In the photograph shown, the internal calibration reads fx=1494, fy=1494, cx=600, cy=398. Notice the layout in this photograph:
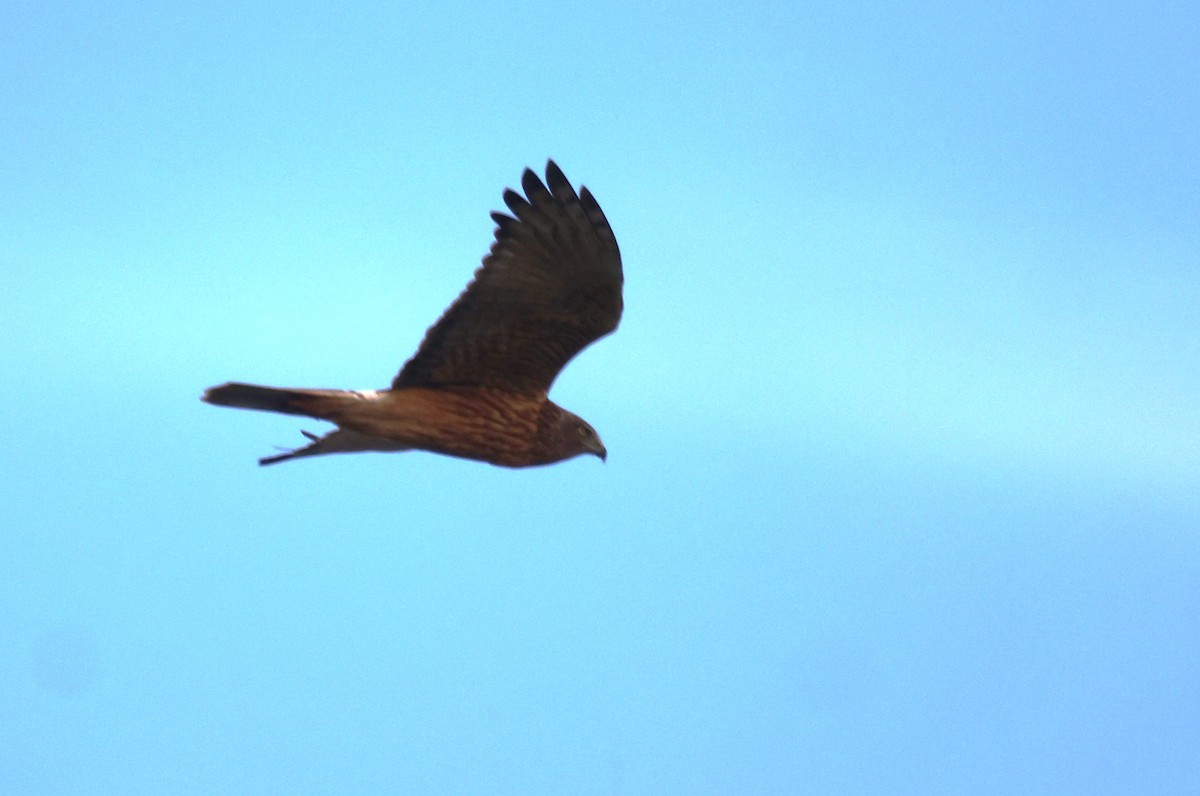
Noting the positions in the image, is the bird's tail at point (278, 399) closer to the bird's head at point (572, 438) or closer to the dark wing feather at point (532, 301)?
the dark wing feather at point (532, 301)

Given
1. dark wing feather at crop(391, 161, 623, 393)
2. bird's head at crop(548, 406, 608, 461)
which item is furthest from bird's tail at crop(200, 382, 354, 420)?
bird's head at crop(548, 406, 608, 461)

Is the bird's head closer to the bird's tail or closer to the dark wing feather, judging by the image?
the dark wing feather

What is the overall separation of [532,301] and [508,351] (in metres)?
0.40

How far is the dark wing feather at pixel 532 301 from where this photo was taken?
9.35 m

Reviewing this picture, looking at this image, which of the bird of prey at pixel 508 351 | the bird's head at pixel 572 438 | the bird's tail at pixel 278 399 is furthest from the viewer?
the bird's head at pixel 572 438

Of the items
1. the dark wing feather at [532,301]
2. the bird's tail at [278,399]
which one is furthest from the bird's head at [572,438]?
the bird's tail at [278,399]

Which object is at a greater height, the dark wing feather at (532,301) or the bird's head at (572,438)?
the dark wing feather at (532,301)

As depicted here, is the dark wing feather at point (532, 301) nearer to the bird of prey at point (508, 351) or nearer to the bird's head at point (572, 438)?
the bird of prey at point (508, 351)

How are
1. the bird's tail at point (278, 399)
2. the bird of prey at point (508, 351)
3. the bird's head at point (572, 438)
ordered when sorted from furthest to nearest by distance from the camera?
the bird's head at point (572, 438) < the bird of prey at point (508, 351) < the bird's tail at point (278, 399)

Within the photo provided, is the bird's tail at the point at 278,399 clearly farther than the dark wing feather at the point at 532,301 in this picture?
No

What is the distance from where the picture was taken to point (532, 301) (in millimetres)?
9609

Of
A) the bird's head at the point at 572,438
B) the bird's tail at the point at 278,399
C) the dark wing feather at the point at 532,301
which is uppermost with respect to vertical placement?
the dark wing feather at the point at 532,301

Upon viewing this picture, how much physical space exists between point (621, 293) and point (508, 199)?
3.11ft

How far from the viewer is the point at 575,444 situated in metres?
10.3
